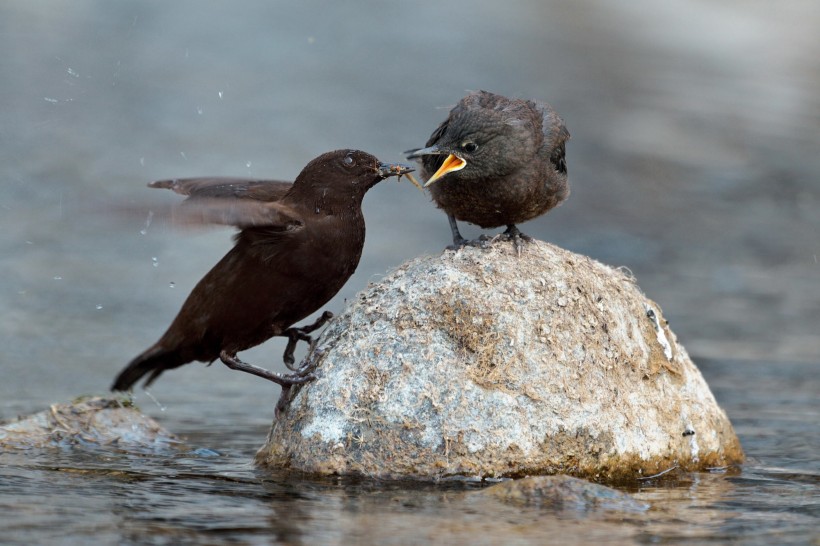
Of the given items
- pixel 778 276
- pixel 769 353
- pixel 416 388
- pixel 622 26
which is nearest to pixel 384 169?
pixel 416 388

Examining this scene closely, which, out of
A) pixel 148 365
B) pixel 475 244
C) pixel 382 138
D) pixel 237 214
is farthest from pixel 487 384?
pixel 382 138

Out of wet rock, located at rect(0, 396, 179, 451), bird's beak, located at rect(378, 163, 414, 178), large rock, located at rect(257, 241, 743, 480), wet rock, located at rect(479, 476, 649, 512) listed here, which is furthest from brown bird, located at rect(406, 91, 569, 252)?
wet rock, located at rect(0, 396, 179, 451)

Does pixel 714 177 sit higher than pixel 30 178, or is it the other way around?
pixel 714 177

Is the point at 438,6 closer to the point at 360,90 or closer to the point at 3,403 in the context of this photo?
the point at 360,90

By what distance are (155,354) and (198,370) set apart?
3.88 m

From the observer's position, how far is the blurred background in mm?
12203

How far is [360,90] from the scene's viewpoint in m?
18.3

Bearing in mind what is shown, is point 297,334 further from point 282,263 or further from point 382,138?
point 382,138

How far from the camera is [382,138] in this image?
16141 mm

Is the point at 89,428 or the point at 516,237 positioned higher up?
the point at 516,237

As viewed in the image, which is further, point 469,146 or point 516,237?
point 469,146

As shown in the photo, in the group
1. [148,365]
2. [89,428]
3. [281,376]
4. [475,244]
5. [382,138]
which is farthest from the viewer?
[382,138]

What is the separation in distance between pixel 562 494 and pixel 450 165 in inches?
87.3

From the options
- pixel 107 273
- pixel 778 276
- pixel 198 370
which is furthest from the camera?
pixel 778 276
